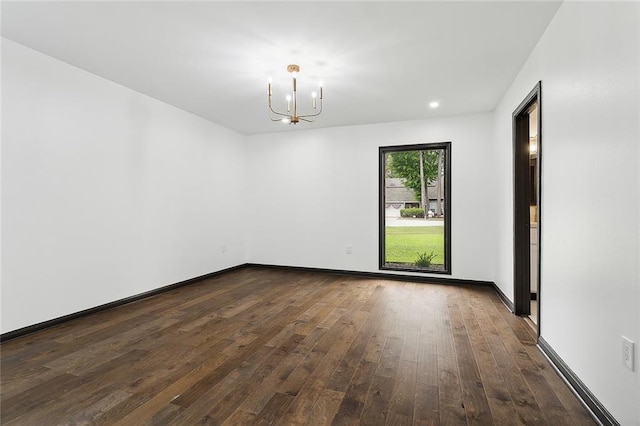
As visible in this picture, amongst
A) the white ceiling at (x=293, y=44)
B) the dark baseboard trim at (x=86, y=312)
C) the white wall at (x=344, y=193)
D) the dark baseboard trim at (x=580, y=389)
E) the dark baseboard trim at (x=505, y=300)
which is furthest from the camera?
the white wall at (x=344, y=193)

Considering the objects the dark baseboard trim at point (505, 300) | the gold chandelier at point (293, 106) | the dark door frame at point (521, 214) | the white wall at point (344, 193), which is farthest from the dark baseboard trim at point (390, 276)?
the gold chandelier at point (293, 106)

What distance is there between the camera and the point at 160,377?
2.07 m

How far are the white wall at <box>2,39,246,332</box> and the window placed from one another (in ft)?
9.81

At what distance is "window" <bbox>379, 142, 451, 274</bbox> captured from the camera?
191 inches

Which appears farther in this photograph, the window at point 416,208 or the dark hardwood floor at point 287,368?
the window at point 416,208

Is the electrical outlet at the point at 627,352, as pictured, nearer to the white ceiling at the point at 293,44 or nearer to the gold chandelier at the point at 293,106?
the white ceiling at the point at 293,44

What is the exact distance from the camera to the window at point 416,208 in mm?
4855

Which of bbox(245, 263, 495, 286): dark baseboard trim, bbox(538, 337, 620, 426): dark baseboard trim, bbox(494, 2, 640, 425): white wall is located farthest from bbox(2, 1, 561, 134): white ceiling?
bbox(245, 263, 495, 286): dark baseboard trim

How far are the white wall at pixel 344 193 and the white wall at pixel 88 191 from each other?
125cm

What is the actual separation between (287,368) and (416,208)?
11.6 feet

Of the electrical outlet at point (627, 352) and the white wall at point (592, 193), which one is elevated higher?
the white wall at point (592, 193)

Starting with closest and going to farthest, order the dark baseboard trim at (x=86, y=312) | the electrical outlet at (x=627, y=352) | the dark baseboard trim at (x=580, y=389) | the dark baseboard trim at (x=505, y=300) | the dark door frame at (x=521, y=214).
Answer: the electrical outlet at (x=627, y=352) → the dark baseboard trim at (x=580, y=389) → the dark baseboard trim at (x=86, y=312) → the dark door frame at (x=521, y=214) → the dark baseboard trim at (x=505, y=300)

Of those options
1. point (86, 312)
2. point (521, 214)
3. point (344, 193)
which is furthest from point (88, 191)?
A: point (521, 214)

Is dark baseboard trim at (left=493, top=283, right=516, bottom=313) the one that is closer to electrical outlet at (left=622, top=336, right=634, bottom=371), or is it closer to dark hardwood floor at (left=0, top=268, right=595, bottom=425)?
dark hardwood floor at (left=0, top=268, right=595, bottom=425)
